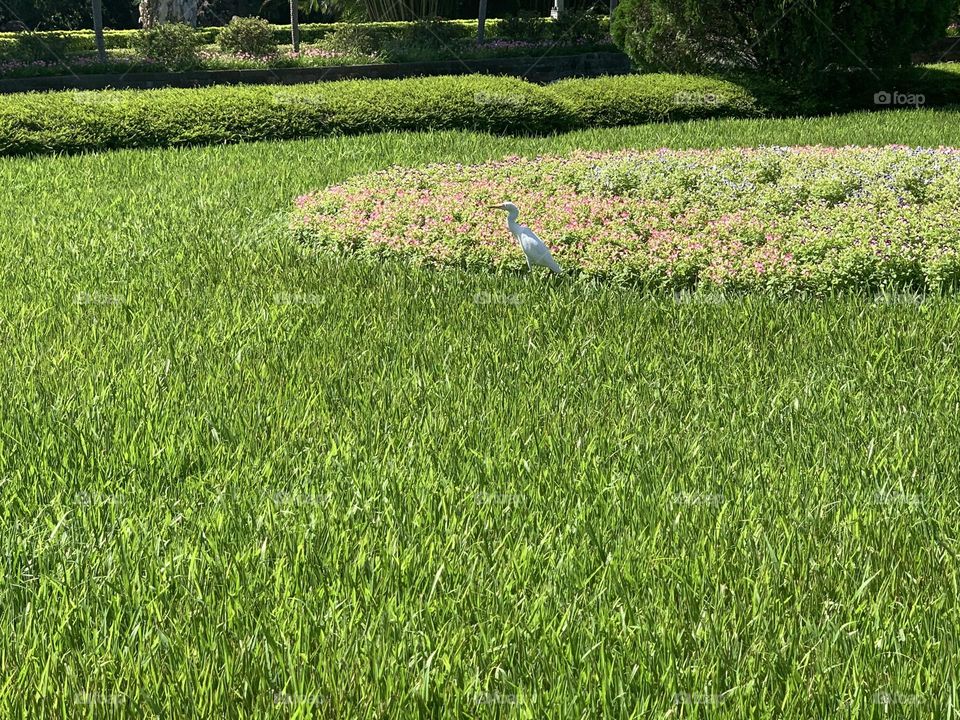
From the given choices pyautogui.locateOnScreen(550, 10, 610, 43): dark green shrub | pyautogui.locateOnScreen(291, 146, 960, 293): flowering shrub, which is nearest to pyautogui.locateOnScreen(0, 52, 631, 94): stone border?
pyautogui.locateOnScreen(550, 10, 610, 43): dark green shrub

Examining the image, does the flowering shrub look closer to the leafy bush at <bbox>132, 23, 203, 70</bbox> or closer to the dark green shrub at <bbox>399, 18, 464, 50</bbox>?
the leafy bush at <bbox>132, 23, 203, 70</bbox>

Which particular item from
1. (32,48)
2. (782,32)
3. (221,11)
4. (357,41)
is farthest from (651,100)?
(221,11)

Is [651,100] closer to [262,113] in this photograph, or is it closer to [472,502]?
[262,113]

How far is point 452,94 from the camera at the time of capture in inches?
586

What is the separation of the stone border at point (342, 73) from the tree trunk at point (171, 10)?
761cm

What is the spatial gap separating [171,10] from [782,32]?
61.9 ft

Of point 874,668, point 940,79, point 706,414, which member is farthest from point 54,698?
point 940,79

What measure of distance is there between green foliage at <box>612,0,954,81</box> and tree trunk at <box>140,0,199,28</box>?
15.6 meters

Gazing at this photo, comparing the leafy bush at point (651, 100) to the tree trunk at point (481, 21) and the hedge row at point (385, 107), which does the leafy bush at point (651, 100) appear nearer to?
the hedge row at point (385, 107)

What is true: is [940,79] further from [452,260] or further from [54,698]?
[54,698]

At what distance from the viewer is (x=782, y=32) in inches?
638

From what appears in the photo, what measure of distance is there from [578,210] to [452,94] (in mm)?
7181

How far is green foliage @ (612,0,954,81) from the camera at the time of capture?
15875 mm

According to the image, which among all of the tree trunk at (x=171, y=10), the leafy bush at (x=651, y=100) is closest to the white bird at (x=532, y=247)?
the leafy bush at (x=651, y=100)
